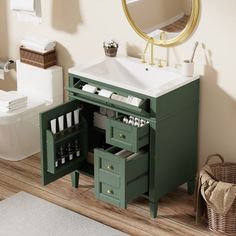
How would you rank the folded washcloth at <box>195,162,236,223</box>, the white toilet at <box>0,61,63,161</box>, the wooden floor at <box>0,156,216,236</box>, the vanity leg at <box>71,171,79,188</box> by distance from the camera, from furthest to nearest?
the white toilet at <box>0,61,63,161</box> < the vanity leg at <box>71,171,79,188</box> < the wooden floor at <box>0,156,216,236</box> < the folded washcloth at <box>195,162,236,223</box>

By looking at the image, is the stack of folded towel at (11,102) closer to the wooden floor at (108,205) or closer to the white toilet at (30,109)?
the white toilet at (30,109)

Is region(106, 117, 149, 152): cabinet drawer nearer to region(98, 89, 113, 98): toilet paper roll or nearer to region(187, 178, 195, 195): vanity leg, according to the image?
region(98, 89, 113, 98): toilet paper roll

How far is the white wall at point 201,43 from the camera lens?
3.70m

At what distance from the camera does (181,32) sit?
151 inches

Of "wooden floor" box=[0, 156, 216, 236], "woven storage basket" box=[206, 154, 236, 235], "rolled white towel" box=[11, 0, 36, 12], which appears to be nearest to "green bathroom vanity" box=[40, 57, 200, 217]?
"wooden floor" box=[0, 156, 216, 236]

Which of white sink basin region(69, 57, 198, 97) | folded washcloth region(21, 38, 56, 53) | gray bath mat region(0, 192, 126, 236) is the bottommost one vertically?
gray bath mat region(0, 192, 126, 236)

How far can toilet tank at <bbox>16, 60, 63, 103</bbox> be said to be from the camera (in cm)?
452

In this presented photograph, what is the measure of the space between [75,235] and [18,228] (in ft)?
1.06

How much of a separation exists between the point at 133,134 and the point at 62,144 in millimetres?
503

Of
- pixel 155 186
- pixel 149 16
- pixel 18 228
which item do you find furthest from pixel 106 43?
pixel 18 228

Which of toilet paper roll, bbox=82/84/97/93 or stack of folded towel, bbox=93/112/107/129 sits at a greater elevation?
toilet paper roll, bbox=82/84/97/93

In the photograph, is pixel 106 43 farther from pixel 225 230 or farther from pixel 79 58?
pixel 225 230

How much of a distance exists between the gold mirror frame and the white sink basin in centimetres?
15

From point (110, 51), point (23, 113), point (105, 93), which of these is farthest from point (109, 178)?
point (23, 113)
